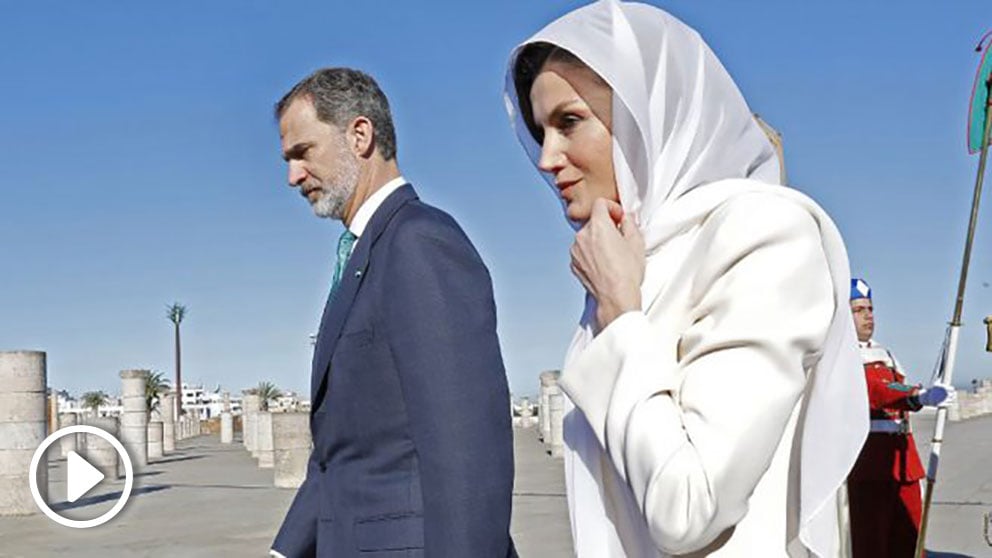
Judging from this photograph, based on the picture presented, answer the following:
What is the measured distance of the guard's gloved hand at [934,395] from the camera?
274 inches

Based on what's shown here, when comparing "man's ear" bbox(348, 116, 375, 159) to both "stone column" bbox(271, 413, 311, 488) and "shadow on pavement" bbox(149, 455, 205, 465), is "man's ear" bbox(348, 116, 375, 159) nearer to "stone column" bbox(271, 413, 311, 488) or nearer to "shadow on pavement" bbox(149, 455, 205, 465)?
"stone column" bbox(271, 413, 311, 488)

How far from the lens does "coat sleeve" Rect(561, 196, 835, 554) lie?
75.4 inches

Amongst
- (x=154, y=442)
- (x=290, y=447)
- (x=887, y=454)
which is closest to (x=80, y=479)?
(x=290, y=447)

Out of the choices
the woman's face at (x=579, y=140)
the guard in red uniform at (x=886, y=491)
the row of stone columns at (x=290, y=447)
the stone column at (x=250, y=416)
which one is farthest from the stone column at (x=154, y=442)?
the woman's face at (x=579, y=140)

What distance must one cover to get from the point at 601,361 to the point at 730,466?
260mm

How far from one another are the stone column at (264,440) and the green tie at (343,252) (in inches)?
1039

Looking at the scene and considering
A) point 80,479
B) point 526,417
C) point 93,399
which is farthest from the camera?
point 93,399

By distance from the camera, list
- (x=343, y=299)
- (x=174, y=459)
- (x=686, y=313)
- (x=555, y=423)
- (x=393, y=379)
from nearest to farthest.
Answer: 1. (x=686, y=313)
2. (x=393, y=379)
3. (x=343, y=299)
4. (x=555, y=423)
5. (x=174, y=459)

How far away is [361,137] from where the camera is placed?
12.6 ft

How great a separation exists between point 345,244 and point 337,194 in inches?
5.2

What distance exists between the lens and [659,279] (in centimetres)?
214

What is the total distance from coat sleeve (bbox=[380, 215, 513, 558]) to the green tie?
0.27 meters

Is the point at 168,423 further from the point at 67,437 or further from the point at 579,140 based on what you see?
the point at 579,140

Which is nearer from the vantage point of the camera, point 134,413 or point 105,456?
point 105,456
